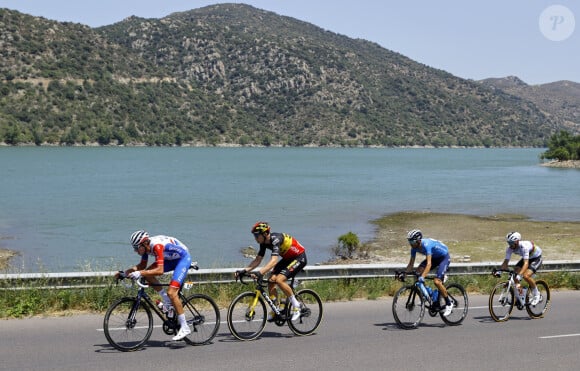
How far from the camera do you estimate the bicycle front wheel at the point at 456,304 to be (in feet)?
43.3

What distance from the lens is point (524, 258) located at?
1370 centimetres

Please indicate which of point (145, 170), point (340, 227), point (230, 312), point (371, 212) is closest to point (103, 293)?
point (230, 312)

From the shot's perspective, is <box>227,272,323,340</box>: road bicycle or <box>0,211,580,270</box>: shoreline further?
<box>0,211,580,270</box>: shoreline

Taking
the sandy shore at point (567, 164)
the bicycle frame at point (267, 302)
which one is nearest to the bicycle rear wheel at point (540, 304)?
the bicycle frame at point (267, 302)

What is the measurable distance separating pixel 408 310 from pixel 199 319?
391 cm

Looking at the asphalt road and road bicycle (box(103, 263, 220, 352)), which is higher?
road bicycle (box(103, 263, 220, 352))

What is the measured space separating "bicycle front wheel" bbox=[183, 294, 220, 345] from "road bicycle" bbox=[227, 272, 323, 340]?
0.27m

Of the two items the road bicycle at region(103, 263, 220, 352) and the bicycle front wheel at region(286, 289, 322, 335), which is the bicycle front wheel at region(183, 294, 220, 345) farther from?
the bicycle front wheel at region(286, 289, 322, 335)

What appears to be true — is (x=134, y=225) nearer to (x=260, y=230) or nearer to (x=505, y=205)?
(x=505, y=205)

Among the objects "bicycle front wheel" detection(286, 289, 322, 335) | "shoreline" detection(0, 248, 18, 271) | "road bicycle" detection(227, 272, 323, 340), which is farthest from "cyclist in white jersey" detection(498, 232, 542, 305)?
"shoreline" detection(0, 248, 18, 271)

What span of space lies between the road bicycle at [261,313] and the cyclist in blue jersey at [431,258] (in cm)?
191

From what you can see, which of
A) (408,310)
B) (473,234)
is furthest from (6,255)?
(408,310)

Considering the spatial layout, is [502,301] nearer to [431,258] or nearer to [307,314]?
[431,258]

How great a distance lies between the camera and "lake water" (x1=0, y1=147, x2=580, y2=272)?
126 ft
